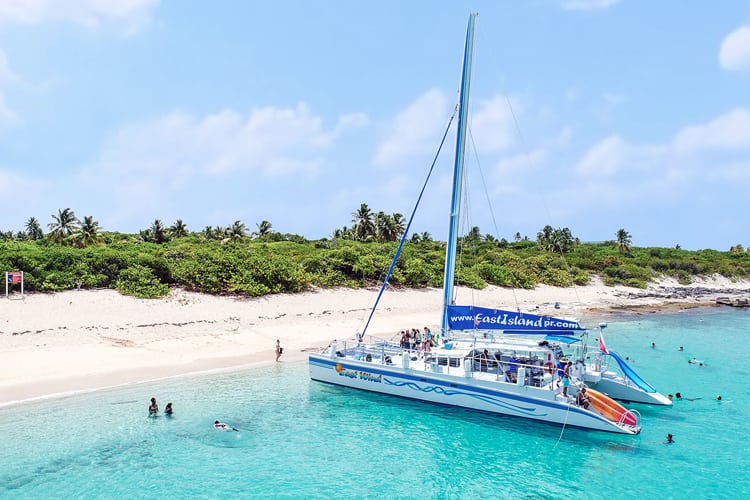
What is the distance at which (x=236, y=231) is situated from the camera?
200 ft

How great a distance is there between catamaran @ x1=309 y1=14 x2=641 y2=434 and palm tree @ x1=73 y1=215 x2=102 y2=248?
36.9 metres

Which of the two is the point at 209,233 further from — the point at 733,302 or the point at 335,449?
the point at 733,302

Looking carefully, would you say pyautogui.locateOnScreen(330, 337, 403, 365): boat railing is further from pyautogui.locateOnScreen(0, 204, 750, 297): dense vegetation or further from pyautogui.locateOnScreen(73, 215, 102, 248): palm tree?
pyautogui.locateOnScreen(73, 215, 102, 248): palm tree

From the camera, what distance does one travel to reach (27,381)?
23125 mm

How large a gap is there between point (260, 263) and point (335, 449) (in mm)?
28363

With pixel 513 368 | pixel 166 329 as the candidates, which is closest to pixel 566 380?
pixel 513 368

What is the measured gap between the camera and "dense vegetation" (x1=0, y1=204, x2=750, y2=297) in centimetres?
3872

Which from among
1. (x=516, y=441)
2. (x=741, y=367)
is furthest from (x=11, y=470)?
(x=741, y=367)

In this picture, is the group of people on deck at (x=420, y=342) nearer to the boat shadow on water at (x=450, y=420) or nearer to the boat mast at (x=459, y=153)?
the boat mast at (x=459, y=153)

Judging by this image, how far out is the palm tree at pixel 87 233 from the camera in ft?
165

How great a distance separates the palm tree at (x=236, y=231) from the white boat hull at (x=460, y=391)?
38481 mm

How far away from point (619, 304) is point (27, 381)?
193 feet

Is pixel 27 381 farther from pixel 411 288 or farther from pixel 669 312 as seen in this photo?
pixel 669 312

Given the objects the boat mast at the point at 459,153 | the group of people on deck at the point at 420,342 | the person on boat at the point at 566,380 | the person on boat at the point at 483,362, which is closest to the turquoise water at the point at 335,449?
the person on boat at the point at 566,380
